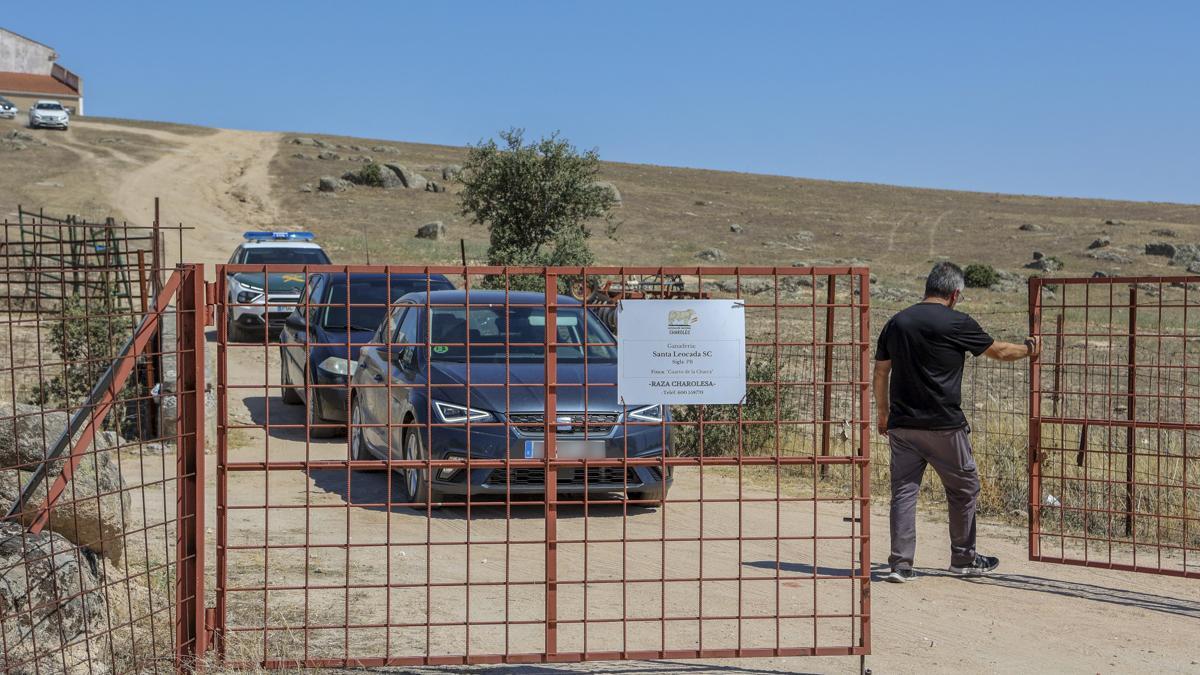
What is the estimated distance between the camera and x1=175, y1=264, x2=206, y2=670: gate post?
542 centimetres

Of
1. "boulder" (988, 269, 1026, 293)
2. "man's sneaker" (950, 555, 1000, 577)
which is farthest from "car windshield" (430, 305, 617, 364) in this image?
"boulder" (988, 269, 1026, 293)

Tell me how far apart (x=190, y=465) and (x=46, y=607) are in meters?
0.86

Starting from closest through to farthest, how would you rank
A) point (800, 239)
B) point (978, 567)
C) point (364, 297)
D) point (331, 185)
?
point (978, 567)
point (364, 297)
point (331, 185)
point (800, 239)

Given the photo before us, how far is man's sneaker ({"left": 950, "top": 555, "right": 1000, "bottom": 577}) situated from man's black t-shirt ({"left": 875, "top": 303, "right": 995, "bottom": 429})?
42.6 inches

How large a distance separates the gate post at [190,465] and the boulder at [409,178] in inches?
2427

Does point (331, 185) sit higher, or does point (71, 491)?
point (331, 185)

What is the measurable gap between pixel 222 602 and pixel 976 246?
203 ft

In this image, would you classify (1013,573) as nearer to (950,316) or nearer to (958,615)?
(958,615)

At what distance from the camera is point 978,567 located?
8312mm

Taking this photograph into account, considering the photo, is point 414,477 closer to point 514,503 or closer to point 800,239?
point 514,503

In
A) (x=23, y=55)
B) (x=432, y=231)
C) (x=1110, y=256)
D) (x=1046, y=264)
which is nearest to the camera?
(x=23, y=55)

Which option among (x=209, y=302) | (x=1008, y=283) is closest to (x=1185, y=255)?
(x=1008, y=283)

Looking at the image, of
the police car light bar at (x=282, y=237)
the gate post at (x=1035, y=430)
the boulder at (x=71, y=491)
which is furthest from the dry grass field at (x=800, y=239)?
the police car light bar at (x=282, y=237)

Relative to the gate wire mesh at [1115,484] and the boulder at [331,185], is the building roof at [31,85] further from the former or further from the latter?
the boulder at [331,185]
